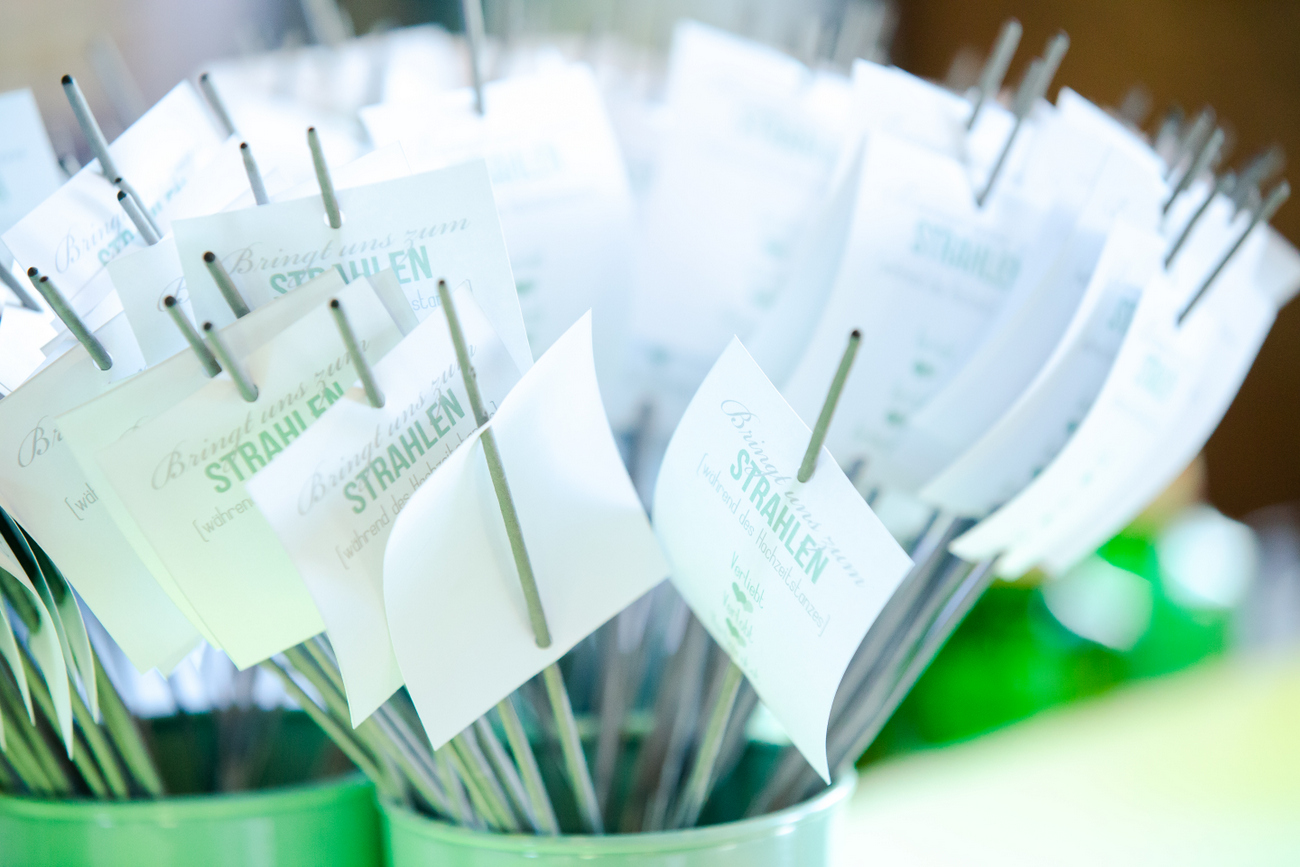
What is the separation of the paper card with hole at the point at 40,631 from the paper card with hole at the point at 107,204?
54mm

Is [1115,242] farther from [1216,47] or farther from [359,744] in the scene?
[1216,47]

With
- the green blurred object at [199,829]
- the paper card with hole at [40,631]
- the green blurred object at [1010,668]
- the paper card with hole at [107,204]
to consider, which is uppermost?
the paper card with hole at [107,204]

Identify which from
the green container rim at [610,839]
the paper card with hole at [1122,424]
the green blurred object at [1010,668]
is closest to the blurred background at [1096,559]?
the green blurred object at [1010,668]

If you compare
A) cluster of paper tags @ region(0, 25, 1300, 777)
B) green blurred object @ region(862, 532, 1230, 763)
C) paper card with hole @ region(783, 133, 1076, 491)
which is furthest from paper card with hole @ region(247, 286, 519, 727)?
green blurred object @ region(862, 532, 1230, 763)

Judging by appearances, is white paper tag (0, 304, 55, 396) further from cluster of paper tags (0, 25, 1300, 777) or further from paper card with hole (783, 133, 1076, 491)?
paper card with hole (783, 133, 1076, 491)

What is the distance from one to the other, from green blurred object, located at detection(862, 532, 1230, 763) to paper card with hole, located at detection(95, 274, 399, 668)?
1.48ft

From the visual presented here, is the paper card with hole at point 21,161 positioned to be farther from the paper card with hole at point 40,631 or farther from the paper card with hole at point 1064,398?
the paper card with hole at point 1064,398

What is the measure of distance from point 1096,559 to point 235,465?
1.84 ft

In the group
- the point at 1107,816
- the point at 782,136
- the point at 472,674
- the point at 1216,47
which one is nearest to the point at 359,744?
the point at 472,674

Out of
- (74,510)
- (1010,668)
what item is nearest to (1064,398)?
(74,510)

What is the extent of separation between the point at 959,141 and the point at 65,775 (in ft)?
0.97

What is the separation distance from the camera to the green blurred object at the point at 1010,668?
0.58 m

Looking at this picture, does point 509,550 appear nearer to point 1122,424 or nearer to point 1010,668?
point 1122,424

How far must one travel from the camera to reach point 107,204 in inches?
9.5
